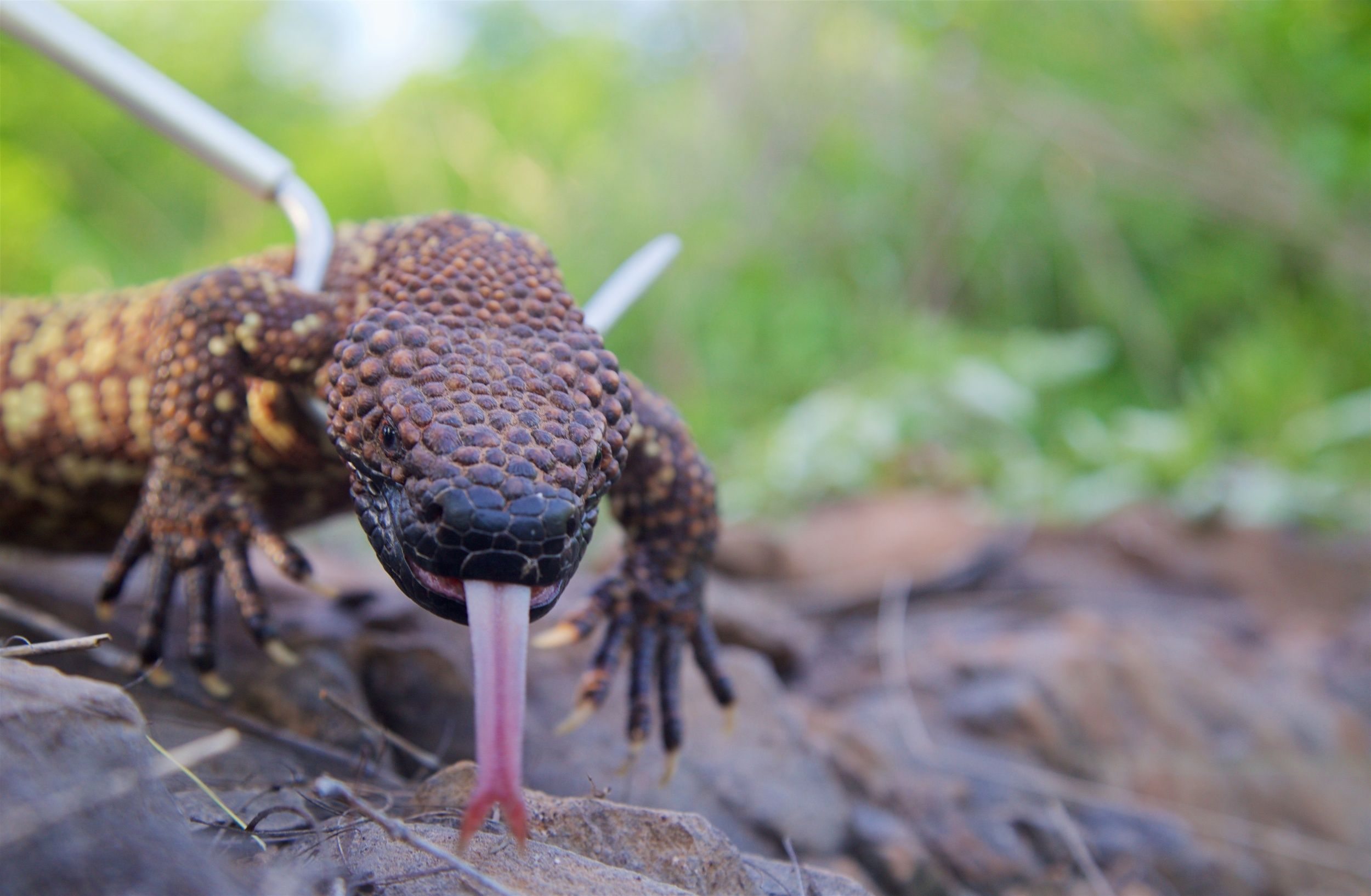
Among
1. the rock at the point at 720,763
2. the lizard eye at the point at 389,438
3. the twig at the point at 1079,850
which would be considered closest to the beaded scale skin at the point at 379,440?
the lizard eye at the point at 389,438

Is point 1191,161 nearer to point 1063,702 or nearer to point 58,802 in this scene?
point 1063,702

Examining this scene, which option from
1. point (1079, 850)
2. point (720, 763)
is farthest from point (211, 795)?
point (1079, 850)

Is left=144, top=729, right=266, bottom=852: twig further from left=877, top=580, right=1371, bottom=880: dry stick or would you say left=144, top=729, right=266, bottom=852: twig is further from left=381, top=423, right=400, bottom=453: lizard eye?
left=877, top=580, right=1371, bottom=880: dry stick

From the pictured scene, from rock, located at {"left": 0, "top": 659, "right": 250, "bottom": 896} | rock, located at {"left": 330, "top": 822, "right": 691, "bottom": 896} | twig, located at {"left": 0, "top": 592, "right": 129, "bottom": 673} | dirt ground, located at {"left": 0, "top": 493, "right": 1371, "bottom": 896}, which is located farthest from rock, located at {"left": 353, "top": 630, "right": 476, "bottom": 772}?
rock, located at {"left": 0, "top": 659, "right": 250, "bottom": 896}

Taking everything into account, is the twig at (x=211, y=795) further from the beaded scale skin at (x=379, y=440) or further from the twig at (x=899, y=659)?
the twig at (x=899, y=659)

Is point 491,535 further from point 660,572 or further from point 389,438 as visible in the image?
Answer: point 660,572

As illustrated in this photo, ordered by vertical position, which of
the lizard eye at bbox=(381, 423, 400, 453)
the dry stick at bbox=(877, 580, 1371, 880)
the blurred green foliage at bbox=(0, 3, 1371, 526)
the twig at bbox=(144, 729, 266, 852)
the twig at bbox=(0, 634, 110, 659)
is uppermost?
the blurred green foliage at bbox=(0, 3, 1371, 526)
